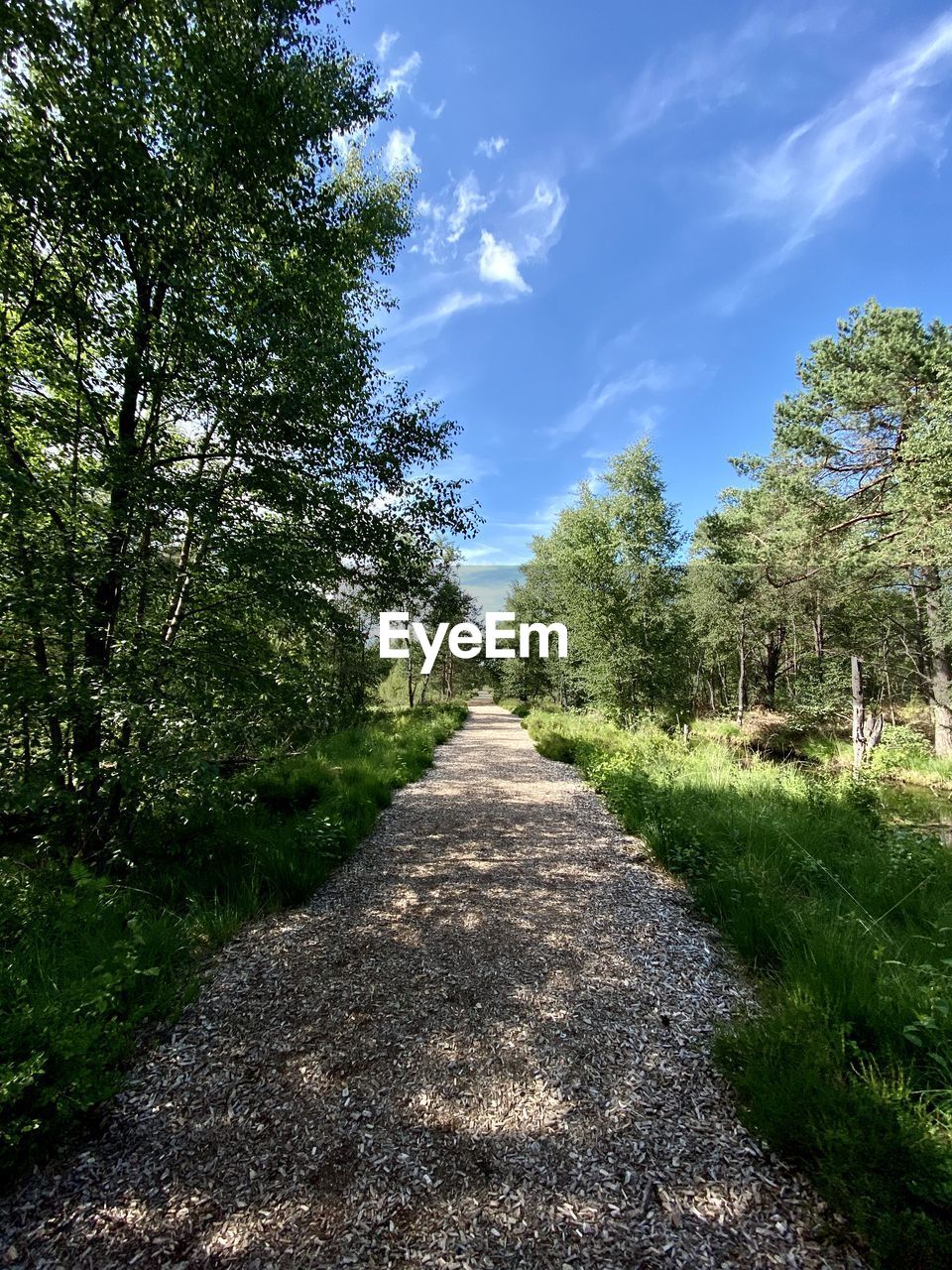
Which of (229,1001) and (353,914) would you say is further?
(353,914)

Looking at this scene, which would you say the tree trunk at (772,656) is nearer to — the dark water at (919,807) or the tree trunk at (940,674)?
the tree trunk at (940,674)

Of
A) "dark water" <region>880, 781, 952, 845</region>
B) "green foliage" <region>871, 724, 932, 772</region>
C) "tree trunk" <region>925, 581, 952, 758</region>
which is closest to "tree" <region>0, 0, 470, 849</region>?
"dark water" <region>880, 781, 952, 845</region>

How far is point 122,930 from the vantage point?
10.2 feet

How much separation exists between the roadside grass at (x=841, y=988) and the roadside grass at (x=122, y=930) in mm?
2973

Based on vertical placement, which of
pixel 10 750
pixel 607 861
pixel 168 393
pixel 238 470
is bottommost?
pixel 607 861

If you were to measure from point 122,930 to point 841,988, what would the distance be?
444 centimetres

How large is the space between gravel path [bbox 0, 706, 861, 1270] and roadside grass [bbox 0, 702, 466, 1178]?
203mm

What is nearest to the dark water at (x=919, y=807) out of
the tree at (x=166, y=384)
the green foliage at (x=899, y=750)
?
the green foliage at (x=899, y=750)

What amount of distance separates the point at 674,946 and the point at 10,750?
511cm

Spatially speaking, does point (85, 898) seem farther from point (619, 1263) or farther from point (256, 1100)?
point (619, 1263)

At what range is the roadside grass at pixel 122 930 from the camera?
6.21ft

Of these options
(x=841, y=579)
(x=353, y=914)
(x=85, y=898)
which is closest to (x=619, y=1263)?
(x=353, y=914)

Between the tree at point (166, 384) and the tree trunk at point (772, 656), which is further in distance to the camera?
the tree trunk at point (772, 656)

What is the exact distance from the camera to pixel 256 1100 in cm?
212
